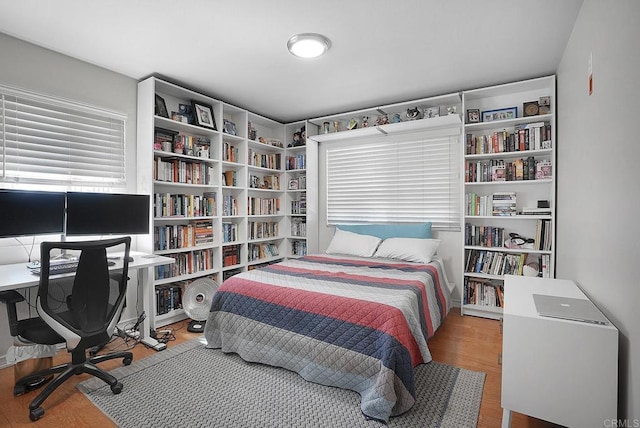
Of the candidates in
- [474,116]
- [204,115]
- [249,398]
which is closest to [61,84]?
[204,115]

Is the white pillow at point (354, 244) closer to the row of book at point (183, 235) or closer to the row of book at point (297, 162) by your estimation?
the row of book at point (297, 162)

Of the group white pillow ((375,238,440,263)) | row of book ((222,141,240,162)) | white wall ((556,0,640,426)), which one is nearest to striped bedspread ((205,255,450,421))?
white pillow ((375,238,440,263))

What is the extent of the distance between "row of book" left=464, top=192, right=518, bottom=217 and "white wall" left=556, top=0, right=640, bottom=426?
3.03 ft

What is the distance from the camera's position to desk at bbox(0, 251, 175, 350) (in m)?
1.94

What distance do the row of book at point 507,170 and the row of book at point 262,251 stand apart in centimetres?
271

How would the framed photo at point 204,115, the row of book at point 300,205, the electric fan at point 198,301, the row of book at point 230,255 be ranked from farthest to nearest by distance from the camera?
the row of book at point 300,205
the row of book at point 230,255
the framed photo at point 204,115
the electric fan at point 198,301

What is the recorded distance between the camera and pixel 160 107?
127 inches

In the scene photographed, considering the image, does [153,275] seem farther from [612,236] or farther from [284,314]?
[612,236]

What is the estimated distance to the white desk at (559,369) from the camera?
1.31m

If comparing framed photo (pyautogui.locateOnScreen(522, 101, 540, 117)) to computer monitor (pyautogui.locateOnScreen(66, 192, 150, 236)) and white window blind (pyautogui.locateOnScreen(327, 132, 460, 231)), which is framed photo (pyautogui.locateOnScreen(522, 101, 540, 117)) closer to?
white window blind (pyautogui.locateOnScreen(327, 132, 460, 231))

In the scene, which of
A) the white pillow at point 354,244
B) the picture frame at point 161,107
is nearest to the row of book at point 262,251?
the white pillow at point 354,244

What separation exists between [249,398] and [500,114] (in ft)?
11.7

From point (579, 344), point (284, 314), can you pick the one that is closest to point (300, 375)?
point (284, 314)

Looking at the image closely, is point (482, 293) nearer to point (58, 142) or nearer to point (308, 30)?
point (308, 30)
